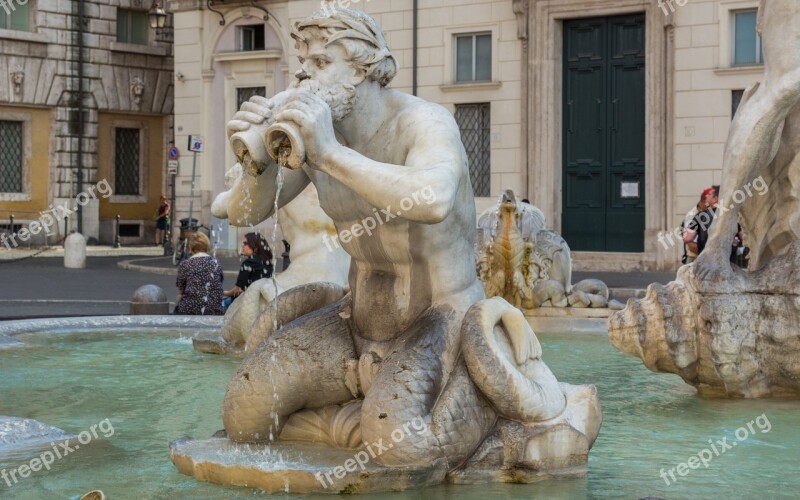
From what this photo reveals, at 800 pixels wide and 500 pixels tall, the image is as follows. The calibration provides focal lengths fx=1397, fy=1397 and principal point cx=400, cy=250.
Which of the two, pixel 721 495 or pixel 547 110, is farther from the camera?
pixel 547 110

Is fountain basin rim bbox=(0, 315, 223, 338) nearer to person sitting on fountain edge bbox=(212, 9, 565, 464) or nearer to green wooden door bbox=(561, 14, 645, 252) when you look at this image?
person sitting on fountain edge bbox=(212, 9, 565, 464)

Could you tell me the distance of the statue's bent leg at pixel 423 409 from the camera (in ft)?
13.5

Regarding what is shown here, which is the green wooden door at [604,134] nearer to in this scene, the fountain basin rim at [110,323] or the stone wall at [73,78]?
the stone wall at [73,78]

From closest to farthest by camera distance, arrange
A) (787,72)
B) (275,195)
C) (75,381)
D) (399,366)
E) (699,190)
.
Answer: (399,366)
(275,195)
(787,72)
(75,381)
(699,190)

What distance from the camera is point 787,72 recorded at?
19.7ft

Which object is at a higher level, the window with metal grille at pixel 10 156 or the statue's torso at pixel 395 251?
the window with metal grille at pixel 10 156

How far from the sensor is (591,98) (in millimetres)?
23969

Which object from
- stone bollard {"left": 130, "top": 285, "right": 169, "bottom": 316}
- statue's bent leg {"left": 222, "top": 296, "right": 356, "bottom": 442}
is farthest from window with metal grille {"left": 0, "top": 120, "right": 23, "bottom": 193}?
statue's bent leg {"left": 222, "top": 296, "right": 356, "bottom": 442}

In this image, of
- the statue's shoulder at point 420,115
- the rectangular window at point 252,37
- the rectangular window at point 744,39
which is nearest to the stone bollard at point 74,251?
the rectangular window at point 252,37

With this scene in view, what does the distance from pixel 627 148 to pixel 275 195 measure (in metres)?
19.6

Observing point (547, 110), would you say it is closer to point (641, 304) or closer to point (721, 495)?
point (641, 304)

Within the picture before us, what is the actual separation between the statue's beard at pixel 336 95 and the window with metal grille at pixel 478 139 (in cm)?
2067

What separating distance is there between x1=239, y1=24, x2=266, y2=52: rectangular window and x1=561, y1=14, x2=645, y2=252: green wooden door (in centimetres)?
774

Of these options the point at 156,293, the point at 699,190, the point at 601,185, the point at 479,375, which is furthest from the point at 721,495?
the point at 601,185
